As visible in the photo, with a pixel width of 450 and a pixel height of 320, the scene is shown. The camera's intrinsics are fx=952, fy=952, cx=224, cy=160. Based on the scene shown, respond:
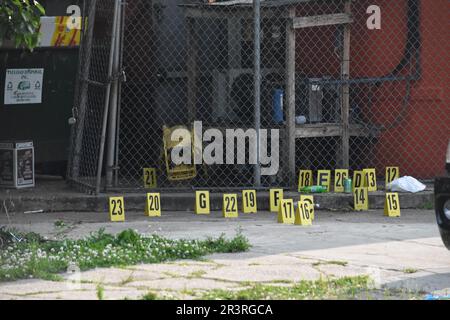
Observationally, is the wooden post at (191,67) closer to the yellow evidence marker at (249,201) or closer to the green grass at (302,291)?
the yellow evidence marker at (249,201)

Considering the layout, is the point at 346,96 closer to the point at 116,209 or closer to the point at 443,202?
the point at 116,209

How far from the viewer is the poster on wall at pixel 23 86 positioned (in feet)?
38.9

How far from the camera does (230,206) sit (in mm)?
10398

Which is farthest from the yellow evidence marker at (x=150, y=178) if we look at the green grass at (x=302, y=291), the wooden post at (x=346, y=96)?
the green grass at (x=302, y=291)

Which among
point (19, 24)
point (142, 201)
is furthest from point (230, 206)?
point (19, 24)

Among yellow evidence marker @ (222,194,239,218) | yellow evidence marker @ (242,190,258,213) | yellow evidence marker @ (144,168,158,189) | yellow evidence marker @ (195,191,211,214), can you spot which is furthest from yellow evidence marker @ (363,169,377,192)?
yellow evidence marker @ (144,168,158,189)

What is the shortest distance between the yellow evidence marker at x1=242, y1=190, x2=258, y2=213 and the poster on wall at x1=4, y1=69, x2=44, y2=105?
318cm

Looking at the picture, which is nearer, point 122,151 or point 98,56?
point 98,56
